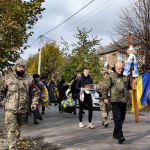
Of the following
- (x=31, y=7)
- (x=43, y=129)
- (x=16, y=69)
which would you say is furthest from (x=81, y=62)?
(x=16, y=69)

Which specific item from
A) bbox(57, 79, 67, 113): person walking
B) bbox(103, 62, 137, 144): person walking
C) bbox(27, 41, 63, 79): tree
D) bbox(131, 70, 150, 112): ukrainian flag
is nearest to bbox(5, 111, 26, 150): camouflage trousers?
bbox(103, 62, 137, 144): person walking

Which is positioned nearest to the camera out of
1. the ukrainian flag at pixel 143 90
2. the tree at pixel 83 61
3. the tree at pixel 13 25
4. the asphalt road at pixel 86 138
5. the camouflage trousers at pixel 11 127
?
the camouflage trousers at pixel 11 127

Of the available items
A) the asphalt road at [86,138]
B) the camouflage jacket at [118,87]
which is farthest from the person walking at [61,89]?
the camouflage jacket at [118,87]

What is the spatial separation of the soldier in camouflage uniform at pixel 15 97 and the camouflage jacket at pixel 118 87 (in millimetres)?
2064

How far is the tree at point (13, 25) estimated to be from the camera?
7984mm

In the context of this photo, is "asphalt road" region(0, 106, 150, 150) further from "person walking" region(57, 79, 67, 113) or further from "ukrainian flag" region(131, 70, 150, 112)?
"ukrainian flag" region(131, 70, 150, 112)

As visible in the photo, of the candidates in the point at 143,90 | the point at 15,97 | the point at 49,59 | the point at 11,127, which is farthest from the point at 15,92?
the point at 49,59

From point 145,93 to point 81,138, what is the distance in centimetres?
647

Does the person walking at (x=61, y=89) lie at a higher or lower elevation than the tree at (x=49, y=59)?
lower

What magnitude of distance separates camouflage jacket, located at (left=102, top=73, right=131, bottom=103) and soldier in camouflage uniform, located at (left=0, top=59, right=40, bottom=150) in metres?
2.06

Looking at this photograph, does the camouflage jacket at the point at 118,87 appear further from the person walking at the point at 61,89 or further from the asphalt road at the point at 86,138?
the person walking at the point at 61,89

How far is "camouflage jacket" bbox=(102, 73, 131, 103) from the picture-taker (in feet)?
19.3

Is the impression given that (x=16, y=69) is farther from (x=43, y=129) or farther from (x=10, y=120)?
(x=43, y=129)

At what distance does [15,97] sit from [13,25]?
151 inches
